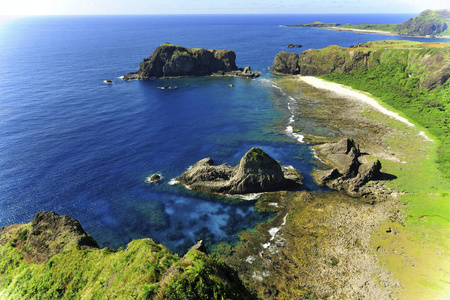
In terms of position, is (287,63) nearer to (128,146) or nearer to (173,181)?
(128,146)

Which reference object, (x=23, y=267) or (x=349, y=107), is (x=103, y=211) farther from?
(x=349, y=107)

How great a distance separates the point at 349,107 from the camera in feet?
317

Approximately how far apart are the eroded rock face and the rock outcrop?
113 m

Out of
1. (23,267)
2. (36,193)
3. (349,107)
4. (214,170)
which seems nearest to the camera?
(23,267)

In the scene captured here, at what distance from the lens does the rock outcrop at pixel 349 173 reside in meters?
54.1

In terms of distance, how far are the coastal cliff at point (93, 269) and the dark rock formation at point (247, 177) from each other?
26663 millimetres

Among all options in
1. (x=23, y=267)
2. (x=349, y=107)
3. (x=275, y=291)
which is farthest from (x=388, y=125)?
(x=23, y=267)

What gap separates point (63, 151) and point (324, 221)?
68611 millimetres

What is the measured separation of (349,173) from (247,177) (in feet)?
77.8

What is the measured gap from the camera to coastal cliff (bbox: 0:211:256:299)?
19.8 m

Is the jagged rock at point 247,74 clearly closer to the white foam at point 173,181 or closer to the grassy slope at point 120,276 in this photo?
the white foam at point 173,181

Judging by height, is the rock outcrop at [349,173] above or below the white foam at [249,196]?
above

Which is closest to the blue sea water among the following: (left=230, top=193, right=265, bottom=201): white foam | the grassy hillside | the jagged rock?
(left=230, top=193, right=265, bottom=201): white foam

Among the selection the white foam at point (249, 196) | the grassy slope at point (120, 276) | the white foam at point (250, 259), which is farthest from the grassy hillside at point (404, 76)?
the grassy slope at point (120, 276)
